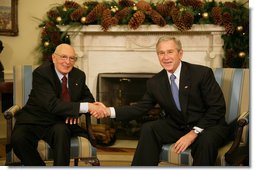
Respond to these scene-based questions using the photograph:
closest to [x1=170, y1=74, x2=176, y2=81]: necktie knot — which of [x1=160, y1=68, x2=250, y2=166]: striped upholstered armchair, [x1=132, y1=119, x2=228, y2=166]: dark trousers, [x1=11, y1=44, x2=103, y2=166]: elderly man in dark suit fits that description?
[x1=132, y1=119, x2=228, y2=166]: dark trousers

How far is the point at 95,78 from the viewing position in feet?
12.8

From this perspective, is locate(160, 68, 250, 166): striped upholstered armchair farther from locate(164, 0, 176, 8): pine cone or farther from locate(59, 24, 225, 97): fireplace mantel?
locate(59, 24, 225, 97): fireplace mantel

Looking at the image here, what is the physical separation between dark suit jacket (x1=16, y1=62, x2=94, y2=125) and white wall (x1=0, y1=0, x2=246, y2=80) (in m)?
1.67

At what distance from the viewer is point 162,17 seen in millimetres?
3488

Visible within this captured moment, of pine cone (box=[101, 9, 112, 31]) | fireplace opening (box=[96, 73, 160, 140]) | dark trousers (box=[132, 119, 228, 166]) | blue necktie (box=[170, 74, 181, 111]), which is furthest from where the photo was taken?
fireplace opening (box=[96, 73, 160, 140])

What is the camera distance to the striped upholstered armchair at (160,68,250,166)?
1849 mm

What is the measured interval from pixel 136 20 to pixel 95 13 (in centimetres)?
40

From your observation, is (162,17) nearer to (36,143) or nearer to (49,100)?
(49,100)

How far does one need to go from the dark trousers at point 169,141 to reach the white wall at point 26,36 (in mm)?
2183

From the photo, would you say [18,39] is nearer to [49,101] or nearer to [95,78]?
[95,78]

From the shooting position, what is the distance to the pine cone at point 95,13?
11.5 ft

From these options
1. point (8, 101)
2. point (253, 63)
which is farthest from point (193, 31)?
point (253, 63)

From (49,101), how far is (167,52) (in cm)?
71

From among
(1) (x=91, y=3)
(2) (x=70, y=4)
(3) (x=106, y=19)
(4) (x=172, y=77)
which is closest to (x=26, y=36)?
(2) (x=70, y=4)
